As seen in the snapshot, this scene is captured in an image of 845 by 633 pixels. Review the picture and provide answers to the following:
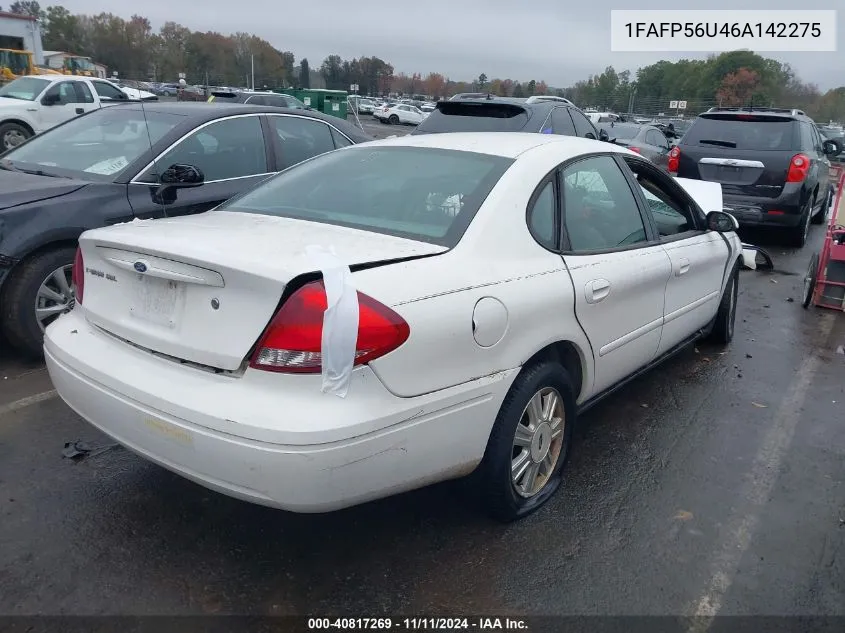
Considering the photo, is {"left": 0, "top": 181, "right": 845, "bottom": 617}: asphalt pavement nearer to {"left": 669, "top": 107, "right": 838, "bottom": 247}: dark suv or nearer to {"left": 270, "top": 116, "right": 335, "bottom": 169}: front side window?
{"left": 270, "top": 116, "right": 335, "bottom": 169}: front side window

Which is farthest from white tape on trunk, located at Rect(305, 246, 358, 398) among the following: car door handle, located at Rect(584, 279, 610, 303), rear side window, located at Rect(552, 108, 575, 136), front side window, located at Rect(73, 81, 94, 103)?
front side window, located at Rect(73, 81, 94, 103)

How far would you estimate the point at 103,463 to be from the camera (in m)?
3.38

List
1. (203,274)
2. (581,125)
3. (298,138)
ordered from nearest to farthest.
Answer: (203,274) < (298,138) < (581,125)

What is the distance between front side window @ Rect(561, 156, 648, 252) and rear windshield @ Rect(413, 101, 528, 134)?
4581 mm

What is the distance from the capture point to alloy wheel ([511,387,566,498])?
9.67ft

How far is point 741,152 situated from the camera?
894 centimetres

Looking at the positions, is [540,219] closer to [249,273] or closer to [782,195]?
[249,273]

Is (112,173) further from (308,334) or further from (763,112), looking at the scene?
(763,112)

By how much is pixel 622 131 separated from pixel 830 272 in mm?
7087

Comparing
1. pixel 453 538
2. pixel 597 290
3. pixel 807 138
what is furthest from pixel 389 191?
pixel 807 138

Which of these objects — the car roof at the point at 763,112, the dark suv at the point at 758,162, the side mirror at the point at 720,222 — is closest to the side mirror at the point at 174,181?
the side mirror at the point at 720,222

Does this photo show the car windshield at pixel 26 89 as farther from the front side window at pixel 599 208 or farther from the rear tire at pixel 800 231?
the front side window at pixel 599 208

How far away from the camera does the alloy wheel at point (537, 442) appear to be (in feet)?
9.67

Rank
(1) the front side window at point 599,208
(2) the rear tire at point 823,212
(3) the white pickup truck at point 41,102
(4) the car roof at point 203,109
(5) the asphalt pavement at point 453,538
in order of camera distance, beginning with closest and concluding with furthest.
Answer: (5) the asphalt pavement at point 453,538
(1) the front side window at point 599,208
(4) the car roof at point 203,109
(2) the rear tire at point 823,212
(3) the white pickup truck at point 41,102
